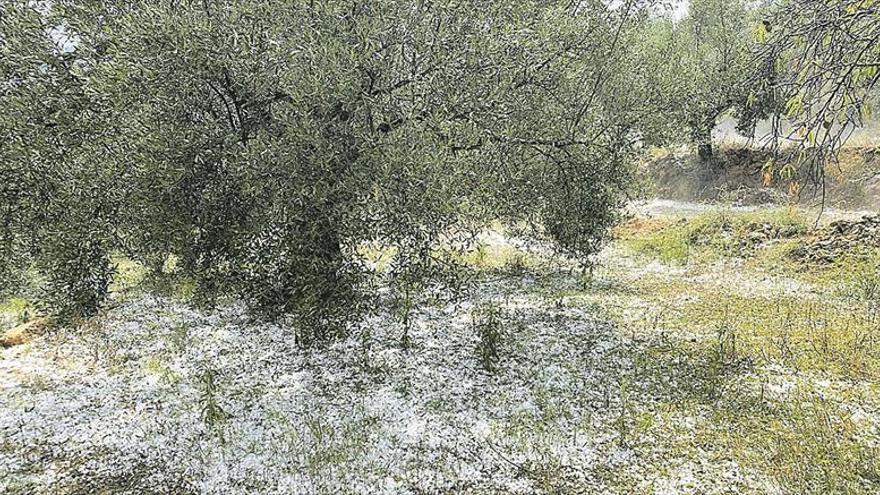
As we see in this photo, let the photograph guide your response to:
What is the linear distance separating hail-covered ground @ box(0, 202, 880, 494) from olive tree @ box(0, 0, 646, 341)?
→ 4.50 feet

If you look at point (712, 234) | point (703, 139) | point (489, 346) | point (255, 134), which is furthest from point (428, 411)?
point (703, 139)

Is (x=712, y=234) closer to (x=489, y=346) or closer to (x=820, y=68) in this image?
(x=489, y=346)

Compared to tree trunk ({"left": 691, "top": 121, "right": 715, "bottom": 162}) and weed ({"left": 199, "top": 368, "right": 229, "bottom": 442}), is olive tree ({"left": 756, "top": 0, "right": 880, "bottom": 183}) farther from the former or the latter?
tree trunk ({"left": 691, "top": 121, "right": 715, "bottom": 162})

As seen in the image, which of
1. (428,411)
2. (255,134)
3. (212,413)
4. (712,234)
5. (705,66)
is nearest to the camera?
(255,134)

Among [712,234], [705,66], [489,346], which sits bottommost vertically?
[489,346]

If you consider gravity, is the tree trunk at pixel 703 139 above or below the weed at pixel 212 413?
above

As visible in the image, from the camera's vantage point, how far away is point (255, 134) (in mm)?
5871

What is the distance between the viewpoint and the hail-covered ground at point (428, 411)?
5273 millimetres

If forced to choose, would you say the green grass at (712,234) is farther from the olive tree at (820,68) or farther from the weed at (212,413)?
the weed at (212,413)

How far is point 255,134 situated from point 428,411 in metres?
3.77

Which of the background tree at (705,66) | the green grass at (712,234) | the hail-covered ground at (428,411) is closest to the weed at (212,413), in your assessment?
the hail-covered ground at (428,411)

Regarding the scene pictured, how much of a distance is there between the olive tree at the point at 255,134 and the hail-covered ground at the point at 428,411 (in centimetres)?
137

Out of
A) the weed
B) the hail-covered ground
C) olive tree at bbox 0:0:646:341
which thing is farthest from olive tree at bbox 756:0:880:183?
the weed

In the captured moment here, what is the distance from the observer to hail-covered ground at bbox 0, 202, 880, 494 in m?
5.27
